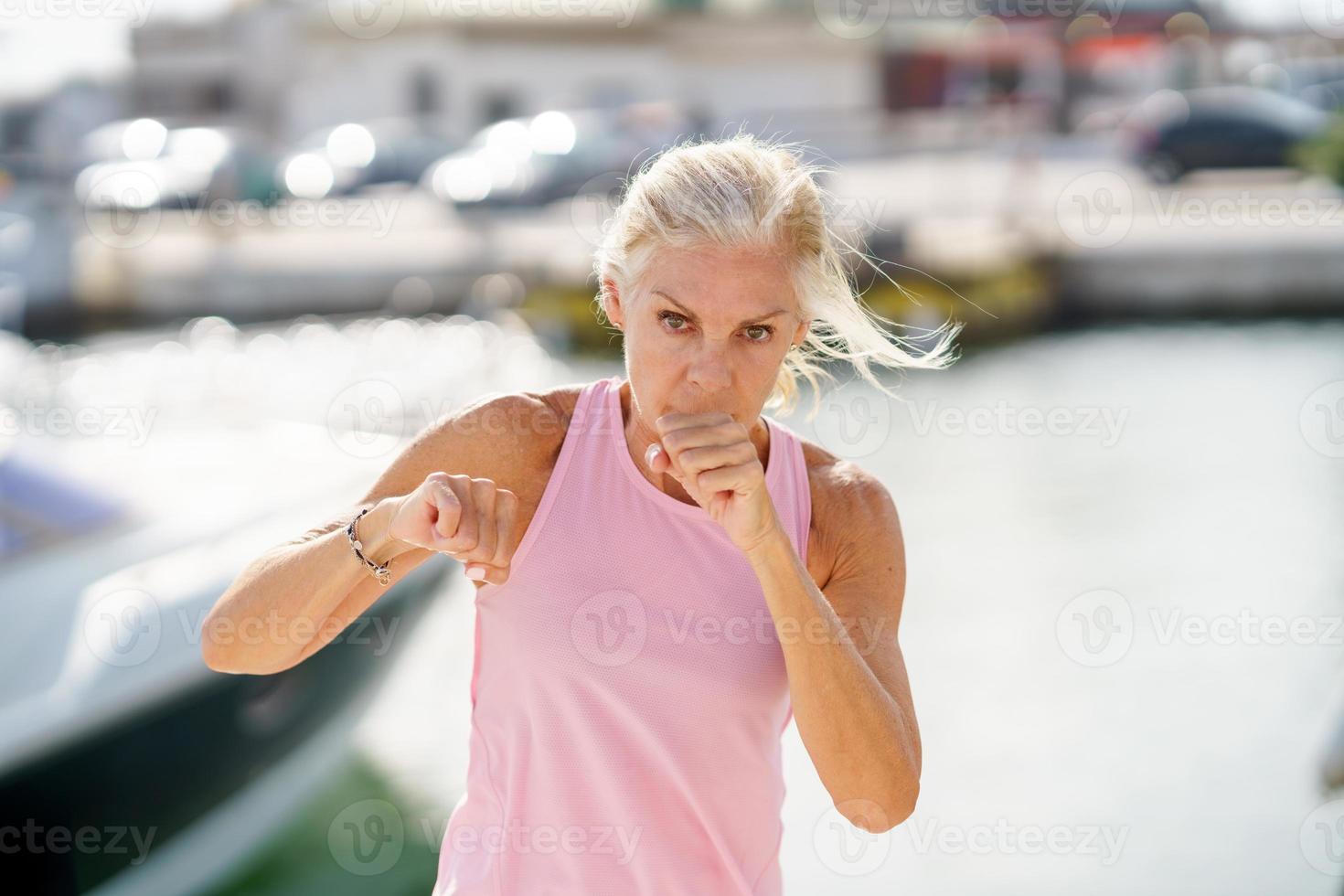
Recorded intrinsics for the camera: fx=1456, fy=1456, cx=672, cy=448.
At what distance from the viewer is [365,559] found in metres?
1.76

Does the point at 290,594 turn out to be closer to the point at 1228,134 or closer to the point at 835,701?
the point at 835,701

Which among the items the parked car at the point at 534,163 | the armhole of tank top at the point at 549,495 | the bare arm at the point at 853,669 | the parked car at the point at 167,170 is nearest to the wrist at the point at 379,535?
the armhole of tank top at the point at 549,495

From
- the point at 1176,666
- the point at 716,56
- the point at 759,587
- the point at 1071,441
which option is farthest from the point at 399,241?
the point at 716,56

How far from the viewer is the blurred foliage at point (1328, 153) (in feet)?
61.0

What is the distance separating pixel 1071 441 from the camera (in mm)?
12633

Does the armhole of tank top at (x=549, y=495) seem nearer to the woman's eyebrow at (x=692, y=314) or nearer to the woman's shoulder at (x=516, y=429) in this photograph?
the woman's shoulder at (x=516, y=429)

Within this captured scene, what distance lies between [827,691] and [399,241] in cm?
1740

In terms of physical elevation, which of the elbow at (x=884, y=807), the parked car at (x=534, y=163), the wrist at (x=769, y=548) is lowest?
the parked car at (x=534, y=163)

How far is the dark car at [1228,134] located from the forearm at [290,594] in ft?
72.9

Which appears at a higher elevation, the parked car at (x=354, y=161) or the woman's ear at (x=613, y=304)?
the woman's ear at (x=613, y=304)

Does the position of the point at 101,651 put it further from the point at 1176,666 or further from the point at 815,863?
the point at 1176,666

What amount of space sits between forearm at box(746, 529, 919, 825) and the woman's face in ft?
0.63

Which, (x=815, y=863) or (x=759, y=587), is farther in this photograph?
(x=815, y=863)

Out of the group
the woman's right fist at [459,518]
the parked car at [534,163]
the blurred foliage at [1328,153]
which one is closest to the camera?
the woman's right fist at [459,518]
